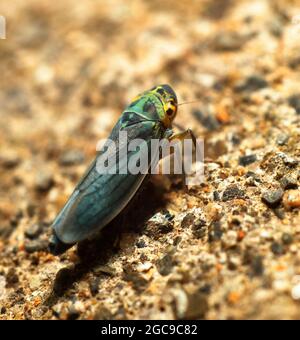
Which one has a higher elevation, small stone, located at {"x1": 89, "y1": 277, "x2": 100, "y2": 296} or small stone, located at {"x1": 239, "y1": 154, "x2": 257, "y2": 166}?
small stone, located at {"x1": 239, "y1": 154, "x2": 257, "y2": 166}

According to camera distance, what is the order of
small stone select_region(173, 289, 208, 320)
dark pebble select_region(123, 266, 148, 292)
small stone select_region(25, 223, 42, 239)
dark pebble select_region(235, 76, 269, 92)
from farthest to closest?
dark pebble select_region(235, 76, 269, 92), small stone select_region(25, 223, 42, 239), dark pebble select_region(123, 266, 148, 292), small stone select_region(173, 289, 208, 320)

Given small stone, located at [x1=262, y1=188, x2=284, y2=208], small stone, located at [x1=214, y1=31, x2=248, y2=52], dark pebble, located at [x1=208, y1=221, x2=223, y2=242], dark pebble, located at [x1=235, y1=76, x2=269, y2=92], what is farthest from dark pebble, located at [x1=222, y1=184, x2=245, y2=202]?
small stone, located at [x1=214, y1=31, x2=248, y2=52]

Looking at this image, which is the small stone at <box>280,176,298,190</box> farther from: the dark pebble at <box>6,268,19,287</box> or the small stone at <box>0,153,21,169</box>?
the small stone at <box>0,153,21,169</box>

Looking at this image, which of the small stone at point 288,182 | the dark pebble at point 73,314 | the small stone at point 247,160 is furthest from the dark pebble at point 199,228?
the dark pebble at point 73,314

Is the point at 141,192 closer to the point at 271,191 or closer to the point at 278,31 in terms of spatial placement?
the point at 271,191

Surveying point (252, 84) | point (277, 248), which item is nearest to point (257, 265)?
point (277, 248)

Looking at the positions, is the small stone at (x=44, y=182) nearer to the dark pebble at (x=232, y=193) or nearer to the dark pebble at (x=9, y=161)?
the dark pebble at (x=9, y=161)
